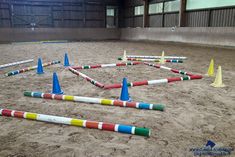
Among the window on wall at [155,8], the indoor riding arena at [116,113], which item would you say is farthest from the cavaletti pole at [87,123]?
the window on wall at [155,8]

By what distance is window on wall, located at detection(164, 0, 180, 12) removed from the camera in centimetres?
1288

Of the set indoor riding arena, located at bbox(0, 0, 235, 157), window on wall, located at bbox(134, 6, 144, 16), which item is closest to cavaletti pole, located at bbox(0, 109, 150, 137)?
indoor riding arena, located at bbox(0, 0, 235, 157)

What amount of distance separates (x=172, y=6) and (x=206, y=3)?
2696 mm

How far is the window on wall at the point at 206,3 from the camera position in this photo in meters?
9.85

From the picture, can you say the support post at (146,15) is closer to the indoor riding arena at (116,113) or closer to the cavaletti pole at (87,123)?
the indoor riding arena at (116,113)

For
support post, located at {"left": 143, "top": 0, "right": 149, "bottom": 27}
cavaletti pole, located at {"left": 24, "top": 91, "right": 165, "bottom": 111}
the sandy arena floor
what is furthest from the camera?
support post, located at {"left": 143, "top": 0, "right": 149, "bottom": 27}

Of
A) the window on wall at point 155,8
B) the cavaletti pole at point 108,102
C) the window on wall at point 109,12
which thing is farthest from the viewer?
the window on wall at point 109,12

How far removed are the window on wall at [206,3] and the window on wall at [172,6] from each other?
32.7 inches

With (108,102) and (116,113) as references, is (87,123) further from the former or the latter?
(108,102)

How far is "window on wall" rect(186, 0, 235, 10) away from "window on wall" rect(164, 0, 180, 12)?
83 centimetres

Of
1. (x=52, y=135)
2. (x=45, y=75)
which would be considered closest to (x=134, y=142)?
(x=52, y=135)

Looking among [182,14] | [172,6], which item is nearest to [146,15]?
[172,6]

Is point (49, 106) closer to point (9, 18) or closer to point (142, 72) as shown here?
point (142, 72)

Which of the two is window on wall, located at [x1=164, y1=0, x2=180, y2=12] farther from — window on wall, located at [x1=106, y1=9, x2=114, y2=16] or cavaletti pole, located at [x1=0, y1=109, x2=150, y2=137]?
cavaletti pole, located at [x1=0, y1=109, x2=150, y2=137]
